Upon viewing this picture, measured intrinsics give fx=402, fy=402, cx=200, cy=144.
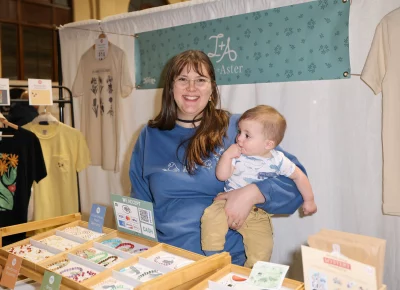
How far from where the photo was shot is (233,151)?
162 cm

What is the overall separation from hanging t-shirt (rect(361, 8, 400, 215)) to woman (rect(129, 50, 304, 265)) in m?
0.66

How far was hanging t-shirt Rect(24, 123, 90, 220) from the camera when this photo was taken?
127 inches

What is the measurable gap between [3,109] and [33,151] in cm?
104

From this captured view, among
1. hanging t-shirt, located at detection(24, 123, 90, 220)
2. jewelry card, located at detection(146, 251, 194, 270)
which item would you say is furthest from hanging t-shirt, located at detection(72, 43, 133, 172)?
jewelry card, located at detection(146, 251, 194, 270)

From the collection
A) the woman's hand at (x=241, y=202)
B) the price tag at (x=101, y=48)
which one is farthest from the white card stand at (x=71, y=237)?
the price tag at (x=101, y=48)

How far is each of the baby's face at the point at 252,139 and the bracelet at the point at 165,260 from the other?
0.52 meters

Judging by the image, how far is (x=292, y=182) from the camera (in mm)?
1688

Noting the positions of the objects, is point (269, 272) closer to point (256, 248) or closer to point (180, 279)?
point (180, 279)

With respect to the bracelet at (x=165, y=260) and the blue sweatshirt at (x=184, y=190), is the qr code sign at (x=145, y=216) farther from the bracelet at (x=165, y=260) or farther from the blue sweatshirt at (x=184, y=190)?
the blue sweatshirt at (x=184, y=190)

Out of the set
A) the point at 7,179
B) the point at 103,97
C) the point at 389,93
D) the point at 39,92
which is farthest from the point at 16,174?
the point at 389,93

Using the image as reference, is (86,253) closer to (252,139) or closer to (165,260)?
(165,260)

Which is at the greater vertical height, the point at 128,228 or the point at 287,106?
the point at 287,106


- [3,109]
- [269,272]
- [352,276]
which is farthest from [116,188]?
[352,276]

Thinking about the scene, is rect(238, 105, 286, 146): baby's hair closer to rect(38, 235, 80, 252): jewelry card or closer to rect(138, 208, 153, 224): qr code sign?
rect(138, 208, 153, 224): qr code sign
